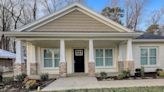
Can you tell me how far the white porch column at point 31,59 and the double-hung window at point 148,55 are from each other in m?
9.39

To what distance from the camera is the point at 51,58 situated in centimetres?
2058

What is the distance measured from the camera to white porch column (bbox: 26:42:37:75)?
1958 cm

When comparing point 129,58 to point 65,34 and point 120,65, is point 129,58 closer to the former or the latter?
point 120,65

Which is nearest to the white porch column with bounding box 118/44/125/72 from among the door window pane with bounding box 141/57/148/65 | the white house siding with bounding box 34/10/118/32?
the door window pane with bounding box 141/57/148/65

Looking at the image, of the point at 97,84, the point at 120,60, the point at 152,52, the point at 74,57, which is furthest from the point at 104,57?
the point at 97,84

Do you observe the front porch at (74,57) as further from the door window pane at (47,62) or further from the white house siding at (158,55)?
the white house siding at (158,55)

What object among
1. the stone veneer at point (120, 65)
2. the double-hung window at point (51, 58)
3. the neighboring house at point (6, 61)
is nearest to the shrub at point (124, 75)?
the stone veneer at point (120, 65)

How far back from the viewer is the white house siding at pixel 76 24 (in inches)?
722

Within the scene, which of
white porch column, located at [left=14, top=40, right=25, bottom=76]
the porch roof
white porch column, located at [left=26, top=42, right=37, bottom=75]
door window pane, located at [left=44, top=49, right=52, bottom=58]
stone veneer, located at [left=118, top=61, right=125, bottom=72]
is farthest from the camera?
door window pane, located at [left=44, top=49, right=52, bottom=58]

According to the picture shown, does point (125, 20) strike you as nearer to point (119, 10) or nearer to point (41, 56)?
point (119, 10)

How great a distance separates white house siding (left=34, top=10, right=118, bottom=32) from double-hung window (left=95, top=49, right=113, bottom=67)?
10.5 ft

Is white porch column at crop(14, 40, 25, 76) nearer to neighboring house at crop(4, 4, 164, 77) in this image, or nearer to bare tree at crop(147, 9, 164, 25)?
neighboring house at crop(4, 4, 164, 77)

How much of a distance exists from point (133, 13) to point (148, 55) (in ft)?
72.7

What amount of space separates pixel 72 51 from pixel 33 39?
14.8 ft
